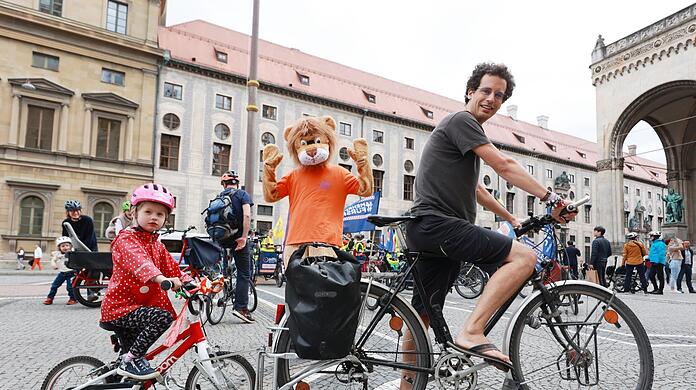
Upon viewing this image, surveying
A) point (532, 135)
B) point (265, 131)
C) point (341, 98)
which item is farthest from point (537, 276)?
point (532, 135)

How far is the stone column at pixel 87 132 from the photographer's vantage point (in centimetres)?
2845

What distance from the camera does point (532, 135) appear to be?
5553 centimetres

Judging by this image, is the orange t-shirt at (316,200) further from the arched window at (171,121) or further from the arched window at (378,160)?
the arched window at (378,160)

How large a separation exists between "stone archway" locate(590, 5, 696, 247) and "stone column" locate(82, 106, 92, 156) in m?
30.7

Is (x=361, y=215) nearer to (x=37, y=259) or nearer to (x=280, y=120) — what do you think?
(x=37, y=259)

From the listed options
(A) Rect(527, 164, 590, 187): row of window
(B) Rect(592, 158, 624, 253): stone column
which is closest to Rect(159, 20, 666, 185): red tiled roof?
(A) Rect(527, 164, 590, 187): row of window

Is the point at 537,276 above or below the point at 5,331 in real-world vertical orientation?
above

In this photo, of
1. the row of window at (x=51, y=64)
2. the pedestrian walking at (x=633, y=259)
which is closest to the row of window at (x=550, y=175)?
the pedestrian walking at (x=633, y=259)

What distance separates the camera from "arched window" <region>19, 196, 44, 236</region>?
26.1 meters

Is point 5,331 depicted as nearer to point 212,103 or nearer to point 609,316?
point 609,316

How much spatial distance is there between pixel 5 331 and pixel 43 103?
26.5 metres

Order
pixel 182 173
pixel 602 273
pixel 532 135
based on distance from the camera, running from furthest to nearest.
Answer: pixel 532 135 → pixel 182 173 → pixel 602 273

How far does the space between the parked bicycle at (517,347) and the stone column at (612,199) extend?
2876 centimetres

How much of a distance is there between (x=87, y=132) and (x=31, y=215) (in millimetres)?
5639
